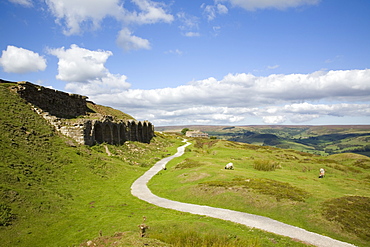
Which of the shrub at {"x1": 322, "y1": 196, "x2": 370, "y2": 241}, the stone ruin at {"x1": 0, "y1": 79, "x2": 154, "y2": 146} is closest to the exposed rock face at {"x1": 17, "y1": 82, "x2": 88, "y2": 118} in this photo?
the stone ruin at {"x1": 0, "y1": 79, "x2": 154, "y2": 146}

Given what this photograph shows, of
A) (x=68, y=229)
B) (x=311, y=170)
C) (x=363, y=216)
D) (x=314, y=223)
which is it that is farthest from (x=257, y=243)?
(x=311, y=170)

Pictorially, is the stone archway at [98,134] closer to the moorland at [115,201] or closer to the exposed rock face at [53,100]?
the exposed rock face at [53,100]

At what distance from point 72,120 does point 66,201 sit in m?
25.1

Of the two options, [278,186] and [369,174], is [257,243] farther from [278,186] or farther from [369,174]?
[369,174]

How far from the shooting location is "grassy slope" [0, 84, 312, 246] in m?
14.8

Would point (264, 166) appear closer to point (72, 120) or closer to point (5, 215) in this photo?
point (5, 215)

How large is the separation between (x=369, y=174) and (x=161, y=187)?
3977 cm

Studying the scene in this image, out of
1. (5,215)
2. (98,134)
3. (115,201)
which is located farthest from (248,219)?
(98,134)

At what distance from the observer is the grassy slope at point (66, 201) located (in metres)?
14.8

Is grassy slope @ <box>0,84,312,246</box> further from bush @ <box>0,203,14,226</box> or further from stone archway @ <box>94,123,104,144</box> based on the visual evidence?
stone archway @ <box>94,123,104,144</box>

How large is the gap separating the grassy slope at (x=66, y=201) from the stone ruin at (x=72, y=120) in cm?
284

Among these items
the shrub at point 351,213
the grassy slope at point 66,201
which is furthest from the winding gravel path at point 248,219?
the shrub at point 351,213

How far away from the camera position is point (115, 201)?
23688 mm

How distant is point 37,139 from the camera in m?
30.8
